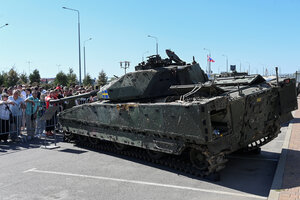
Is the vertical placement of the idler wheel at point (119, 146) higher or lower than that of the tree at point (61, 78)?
lower

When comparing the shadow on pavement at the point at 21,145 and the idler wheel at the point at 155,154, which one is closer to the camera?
the idler wheel at the point at 155,154

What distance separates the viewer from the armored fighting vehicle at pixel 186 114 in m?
6.73

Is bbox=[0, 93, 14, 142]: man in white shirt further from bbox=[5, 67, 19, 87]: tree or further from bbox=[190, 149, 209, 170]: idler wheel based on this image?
bbox=[5, 67, 19, 87]: tree

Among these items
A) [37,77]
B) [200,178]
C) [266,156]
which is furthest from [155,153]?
[37,77]

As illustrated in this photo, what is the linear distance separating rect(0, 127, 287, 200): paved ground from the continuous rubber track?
16 centimetres

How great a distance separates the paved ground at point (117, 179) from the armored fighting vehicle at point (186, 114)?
0.49 metres

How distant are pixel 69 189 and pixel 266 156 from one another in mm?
5587

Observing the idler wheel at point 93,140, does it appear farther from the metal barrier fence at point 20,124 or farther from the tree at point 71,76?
the tree at point 71,76

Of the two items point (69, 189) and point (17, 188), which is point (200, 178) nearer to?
point (69, 189)

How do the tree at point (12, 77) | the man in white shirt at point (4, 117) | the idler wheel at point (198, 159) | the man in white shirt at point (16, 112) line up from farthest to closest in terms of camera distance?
the tree at point (12, 77), the man in white shirt at point (16, 112), the man in white shirt at point (4, 117), the idler wheel at point (198, 159)

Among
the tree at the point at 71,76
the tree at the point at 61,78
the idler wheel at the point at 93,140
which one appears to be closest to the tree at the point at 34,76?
the tree at the point at 61,78

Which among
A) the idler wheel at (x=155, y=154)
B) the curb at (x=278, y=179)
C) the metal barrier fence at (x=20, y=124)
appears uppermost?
the metal barrier fence at (x=20, y=124)

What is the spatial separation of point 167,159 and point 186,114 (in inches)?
71.9

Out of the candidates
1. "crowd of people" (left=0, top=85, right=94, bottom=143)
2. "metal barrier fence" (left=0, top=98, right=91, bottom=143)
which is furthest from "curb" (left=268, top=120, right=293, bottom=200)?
"crowd of people" (left=0, top=85, right=94, bottom=143)
